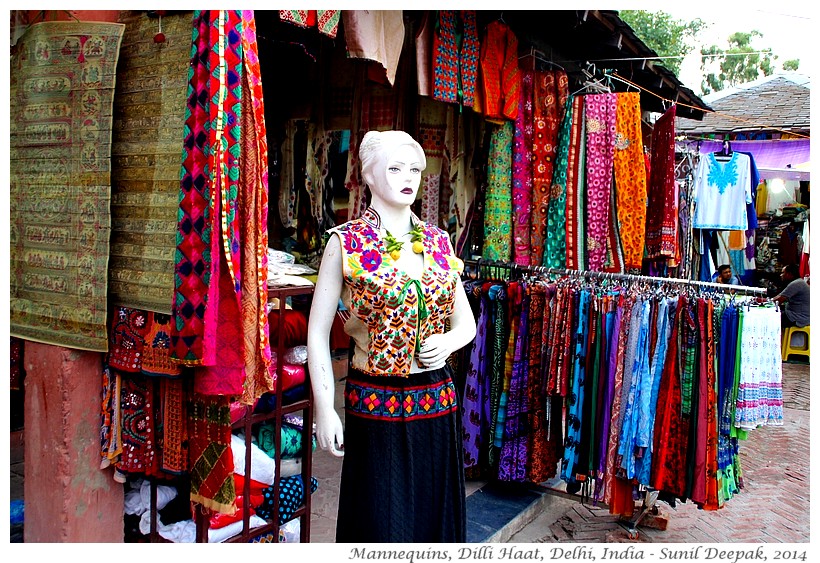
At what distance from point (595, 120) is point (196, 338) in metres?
3.33

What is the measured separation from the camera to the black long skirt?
2449mm

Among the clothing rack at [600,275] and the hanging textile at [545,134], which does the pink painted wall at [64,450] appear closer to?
the clothing rack at [600,275]

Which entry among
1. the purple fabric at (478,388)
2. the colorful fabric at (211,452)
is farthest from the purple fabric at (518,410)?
the colorful fabric at (211,452)

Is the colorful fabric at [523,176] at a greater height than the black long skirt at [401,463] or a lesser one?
greater

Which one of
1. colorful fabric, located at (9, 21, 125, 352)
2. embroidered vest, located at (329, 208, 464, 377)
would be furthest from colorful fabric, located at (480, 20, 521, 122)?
colorful fabric, located at (9, 21, 125, 352)

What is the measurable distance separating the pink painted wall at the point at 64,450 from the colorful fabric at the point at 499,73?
9.58 ft

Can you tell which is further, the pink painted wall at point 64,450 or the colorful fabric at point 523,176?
the colorful fabric at point 523,176

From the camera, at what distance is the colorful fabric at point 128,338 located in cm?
246

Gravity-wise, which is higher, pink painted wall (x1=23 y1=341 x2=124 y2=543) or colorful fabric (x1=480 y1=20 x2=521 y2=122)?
colorful fabric (x1=480 y1=20 x2=521 y2=122)

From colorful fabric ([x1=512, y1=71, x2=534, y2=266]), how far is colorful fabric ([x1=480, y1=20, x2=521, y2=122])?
0.12 meters

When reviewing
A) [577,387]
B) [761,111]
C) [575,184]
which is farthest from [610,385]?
[761,111]

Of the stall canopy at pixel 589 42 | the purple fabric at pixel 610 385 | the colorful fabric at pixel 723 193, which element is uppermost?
the stall canopy at pixel 589 42

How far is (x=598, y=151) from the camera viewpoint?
4.58 meters

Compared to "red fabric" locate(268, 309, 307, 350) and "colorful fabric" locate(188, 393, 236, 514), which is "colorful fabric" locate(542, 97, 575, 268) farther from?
"colorful fabric" locate(188, 393, 236, 514)
